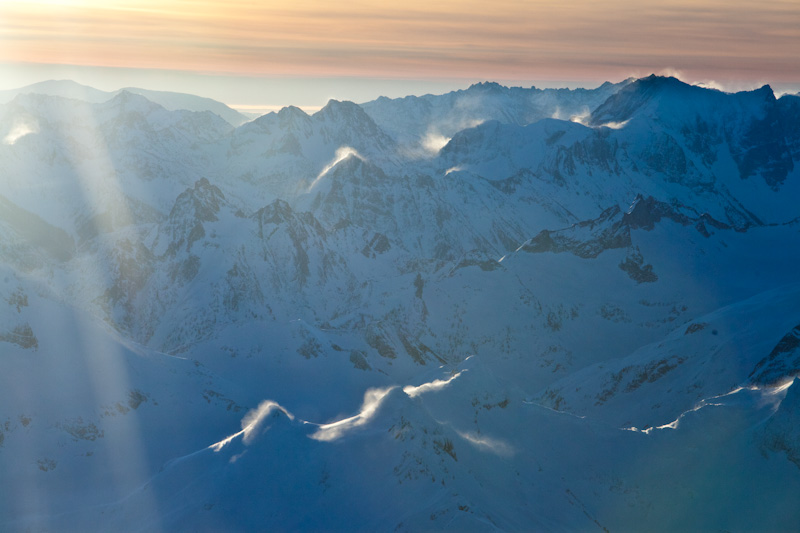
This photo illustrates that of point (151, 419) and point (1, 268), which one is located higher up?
point (1, 268)

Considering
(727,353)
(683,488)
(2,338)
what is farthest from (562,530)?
(2,338)

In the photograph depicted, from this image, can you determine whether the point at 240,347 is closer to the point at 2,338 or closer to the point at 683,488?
the point at 2,338

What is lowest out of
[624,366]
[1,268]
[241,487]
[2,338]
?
[624,366]

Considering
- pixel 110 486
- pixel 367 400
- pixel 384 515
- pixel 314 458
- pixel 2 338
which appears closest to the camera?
pixel 384 515

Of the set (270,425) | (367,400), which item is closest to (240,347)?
(367,400)

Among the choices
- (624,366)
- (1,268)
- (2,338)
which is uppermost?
(1,268)

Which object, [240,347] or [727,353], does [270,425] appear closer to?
[240,347]

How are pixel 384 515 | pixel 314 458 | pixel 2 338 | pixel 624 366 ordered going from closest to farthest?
pixel 384 515, pixel 314 458, pixel 2 338, pixel 624 366

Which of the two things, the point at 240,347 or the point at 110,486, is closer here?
the point at 110,486

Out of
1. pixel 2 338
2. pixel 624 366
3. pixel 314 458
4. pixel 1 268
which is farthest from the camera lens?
pixel 624 366
